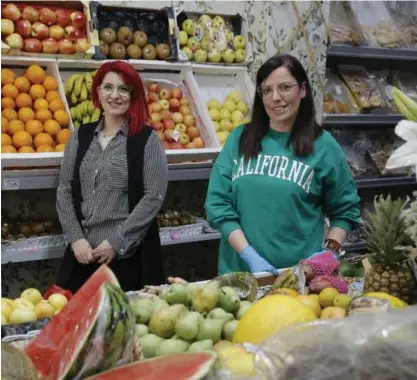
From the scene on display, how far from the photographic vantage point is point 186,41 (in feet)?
14.1

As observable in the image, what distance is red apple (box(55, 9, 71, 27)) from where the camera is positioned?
3752 mm

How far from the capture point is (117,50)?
390 cm

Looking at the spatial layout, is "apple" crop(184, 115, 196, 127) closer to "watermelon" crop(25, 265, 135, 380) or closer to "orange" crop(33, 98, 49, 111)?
"orange" crop(33, 98, 49, 111)

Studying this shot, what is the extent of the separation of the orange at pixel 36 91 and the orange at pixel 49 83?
40 millimetres

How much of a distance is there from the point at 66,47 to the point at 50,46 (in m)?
0.10

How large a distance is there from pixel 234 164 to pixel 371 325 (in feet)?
5.43

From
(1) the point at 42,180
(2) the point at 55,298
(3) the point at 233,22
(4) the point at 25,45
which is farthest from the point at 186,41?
(2) the point at 55,298

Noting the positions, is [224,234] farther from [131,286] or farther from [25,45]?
[25,45]

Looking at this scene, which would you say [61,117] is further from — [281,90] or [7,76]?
[281,90]

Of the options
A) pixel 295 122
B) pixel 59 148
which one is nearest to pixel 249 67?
pixel 59 148

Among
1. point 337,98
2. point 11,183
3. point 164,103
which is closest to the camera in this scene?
point 11,183

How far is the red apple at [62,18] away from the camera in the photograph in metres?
3.75

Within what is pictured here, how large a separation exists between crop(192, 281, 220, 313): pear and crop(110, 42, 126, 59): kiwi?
279 centimetres

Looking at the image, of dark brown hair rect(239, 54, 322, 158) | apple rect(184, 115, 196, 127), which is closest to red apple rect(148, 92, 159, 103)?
apple rect(184, 115, 196, 127)
